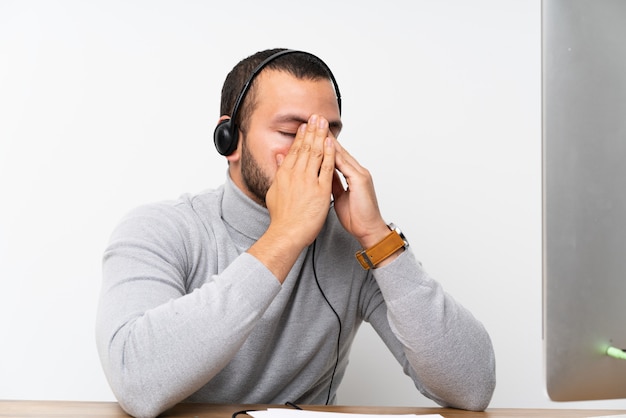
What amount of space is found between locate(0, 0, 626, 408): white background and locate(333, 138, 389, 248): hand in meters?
0.97

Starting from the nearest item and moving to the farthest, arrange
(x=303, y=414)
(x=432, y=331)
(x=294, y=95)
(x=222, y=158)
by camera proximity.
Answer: (x=303, y=414) → (x=432, y=331) → (x=294, y=95) → (x=222, y=158)

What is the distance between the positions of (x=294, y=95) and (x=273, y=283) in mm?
491

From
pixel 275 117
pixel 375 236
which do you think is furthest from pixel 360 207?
pixel 275 117

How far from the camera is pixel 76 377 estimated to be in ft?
8.09

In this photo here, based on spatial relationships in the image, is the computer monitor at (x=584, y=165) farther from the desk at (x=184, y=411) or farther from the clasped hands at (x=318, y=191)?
the clasped hands at (x=318, y=191)

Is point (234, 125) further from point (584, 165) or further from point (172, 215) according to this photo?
point (584, 165)

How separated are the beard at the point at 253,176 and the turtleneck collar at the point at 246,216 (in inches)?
0.8

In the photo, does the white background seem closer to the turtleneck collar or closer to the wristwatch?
the turtleneck collar

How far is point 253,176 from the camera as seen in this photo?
1603 millimetres

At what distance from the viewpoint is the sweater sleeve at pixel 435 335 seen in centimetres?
137

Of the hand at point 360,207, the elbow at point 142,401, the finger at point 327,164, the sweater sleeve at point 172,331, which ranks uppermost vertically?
the finger at point 327,164

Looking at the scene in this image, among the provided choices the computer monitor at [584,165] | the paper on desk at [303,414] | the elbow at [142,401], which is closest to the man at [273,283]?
the elbow at [142,401]

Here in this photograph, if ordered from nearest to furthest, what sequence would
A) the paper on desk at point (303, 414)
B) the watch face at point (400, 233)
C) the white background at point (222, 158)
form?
1. the paper on desk at point (303, 414)
2. the watch face at point (400, 233)
3. the white background at point (222, 158)

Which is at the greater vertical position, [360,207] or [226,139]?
[226,139]
